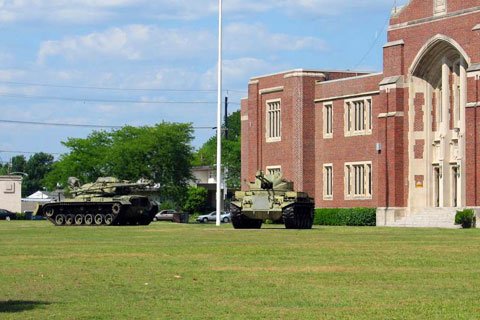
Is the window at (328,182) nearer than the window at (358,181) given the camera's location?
No

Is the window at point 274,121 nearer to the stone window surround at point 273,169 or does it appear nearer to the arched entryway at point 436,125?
the stone window surround at point 273,169

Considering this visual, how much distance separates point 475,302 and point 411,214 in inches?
1988

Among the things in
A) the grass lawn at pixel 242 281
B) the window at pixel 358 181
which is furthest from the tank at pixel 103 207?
the grass lawn at pixel 242 281

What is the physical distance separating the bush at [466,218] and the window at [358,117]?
1357cm

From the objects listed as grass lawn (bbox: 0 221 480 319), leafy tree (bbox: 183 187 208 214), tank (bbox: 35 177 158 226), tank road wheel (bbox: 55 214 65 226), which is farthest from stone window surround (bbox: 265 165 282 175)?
grass lawn (bbox: 0 221 480 319)

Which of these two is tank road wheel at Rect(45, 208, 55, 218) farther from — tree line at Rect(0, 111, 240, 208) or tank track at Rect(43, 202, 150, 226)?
tree line at Rect(0, 111, 240, 208)

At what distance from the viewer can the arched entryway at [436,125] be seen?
218 feet

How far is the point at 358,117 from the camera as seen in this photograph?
74.6 meters

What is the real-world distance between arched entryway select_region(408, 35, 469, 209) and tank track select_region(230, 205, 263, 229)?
1331 centimetres

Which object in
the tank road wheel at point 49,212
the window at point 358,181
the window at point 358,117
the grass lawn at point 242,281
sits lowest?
the grass lawn at point 242,281

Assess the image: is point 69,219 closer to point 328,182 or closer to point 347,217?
point 347,217

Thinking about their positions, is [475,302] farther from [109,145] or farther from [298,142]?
[109,145]

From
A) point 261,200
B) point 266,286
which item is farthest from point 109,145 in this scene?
point 266,286

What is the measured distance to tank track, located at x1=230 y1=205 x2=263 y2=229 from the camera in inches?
2177
